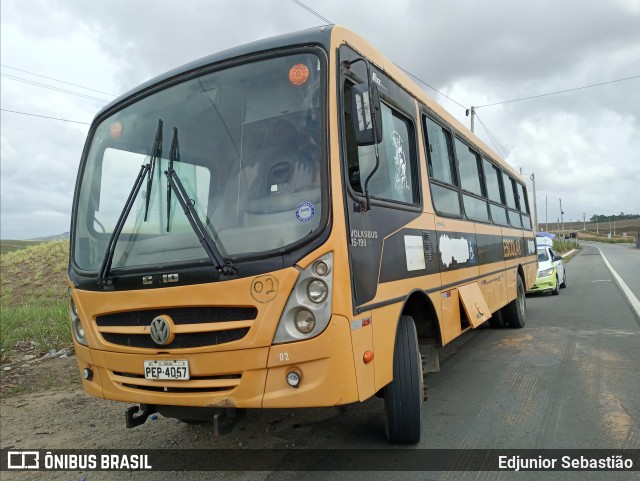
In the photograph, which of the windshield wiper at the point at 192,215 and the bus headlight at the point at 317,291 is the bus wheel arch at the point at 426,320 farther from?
the windshield wiper at the point at 192,215

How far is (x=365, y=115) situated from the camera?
312cm

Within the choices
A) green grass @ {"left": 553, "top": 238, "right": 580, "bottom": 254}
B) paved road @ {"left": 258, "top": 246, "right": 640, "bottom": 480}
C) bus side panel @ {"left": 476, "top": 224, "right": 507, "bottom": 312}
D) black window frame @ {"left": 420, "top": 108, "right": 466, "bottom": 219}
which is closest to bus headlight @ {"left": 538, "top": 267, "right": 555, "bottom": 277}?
paved road @ {"left": 258, "top": 246, "right": 640, "bottom": 480}

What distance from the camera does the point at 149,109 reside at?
3750 millimetres

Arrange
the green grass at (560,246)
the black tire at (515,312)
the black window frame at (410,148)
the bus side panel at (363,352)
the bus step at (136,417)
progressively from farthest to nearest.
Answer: the green grass at (560,246) < the black tire at (515,312) < the bus step at (136,417) < the black window frame at (410,148) < the bus side panel at (363,352)

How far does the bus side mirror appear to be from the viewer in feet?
10.2

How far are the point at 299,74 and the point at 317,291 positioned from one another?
56.9 inches

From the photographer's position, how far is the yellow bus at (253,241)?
113 inches

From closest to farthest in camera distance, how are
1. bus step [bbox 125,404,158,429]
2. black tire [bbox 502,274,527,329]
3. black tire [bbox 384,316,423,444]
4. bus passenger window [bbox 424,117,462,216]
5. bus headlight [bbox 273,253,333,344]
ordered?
bus headlight [bbox 273,253,333,344]
bus step [bbox 125,404,158,429]
black tire [bbox 384,316,423,444]
bus passenger window [bbox 424,117,462,216]
black tire [bbox 502,274,527,329]

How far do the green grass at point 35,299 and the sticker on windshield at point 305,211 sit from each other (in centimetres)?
672

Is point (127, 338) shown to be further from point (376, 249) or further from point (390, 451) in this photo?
point (390, 451)

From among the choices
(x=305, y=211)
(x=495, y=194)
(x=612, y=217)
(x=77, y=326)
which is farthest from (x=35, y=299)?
(x=612, y=217)

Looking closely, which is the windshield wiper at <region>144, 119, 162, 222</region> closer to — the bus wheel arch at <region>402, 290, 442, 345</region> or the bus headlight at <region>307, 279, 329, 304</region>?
the bus headlight at <region>307, 279, 329, 304</region>

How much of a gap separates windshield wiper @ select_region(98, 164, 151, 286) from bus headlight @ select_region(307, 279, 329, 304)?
151 centimetres

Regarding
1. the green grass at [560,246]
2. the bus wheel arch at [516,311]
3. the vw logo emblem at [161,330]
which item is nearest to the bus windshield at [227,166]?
the vw logo emblem at [161,330]
